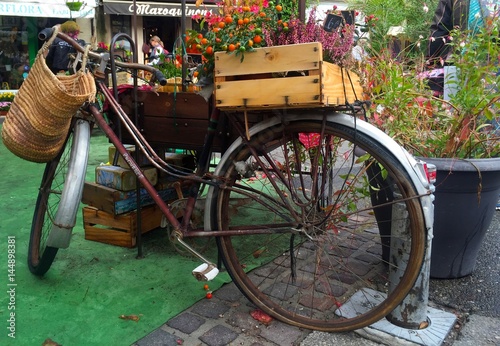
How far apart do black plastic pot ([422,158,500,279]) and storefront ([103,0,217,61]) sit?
11.2m

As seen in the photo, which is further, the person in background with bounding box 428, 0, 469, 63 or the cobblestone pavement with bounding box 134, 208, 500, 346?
the person in background with bounding box 428, 0, 469, 63

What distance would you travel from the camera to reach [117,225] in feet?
11.8

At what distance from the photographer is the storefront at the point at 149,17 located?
13.3 metres

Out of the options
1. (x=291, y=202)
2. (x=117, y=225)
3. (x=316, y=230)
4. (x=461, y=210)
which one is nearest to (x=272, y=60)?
(x=291, y=202)

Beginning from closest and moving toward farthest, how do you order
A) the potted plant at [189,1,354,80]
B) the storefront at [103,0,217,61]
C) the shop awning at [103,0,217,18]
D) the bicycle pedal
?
the potted plant at [189,1,354,80] → the bicycle pedal → the shop awning at [103,0,217,18] → the storefront at [103,0,217,61]

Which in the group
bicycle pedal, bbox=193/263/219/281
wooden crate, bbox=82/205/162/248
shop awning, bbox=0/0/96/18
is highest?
shop awning, bbox=0/0/96/18

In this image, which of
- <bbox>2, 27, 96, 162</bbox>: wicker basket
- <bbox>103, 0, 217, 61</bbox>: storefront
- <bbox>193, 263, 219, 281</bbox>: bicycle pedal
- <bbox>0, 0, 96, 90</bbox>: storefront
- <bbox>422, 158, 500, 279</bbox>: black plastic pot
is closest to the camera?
<bbox>2, 27, 96, 162</bbox>: wicker basket

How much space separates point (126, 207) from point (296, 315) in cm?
158

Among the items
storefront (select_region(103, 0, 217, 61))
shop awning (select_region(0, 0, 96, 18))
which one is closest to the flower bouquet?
shop awning (select_region(0, 0, 96, 18))

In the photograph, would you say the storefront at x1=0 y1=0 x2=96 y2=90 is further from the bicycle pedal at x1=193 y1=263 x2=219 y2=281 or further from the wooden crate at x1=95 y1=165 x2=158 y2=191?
the bicycle pedal at x1=193 y1=263 x2=219 y2=281

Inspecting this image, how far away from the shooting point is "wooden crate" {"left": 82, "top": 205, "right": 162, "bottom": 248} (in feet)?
11.7

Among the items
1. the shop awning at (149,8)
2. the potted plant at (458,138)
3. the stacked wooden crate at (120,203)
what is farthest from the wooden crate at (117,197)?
the shop awning at (149,8)

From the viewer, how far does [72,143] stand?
9.21 ft

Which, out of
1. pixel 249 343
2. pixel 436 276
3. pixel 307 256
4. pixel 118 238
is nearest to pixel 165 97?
pixel 118 238
